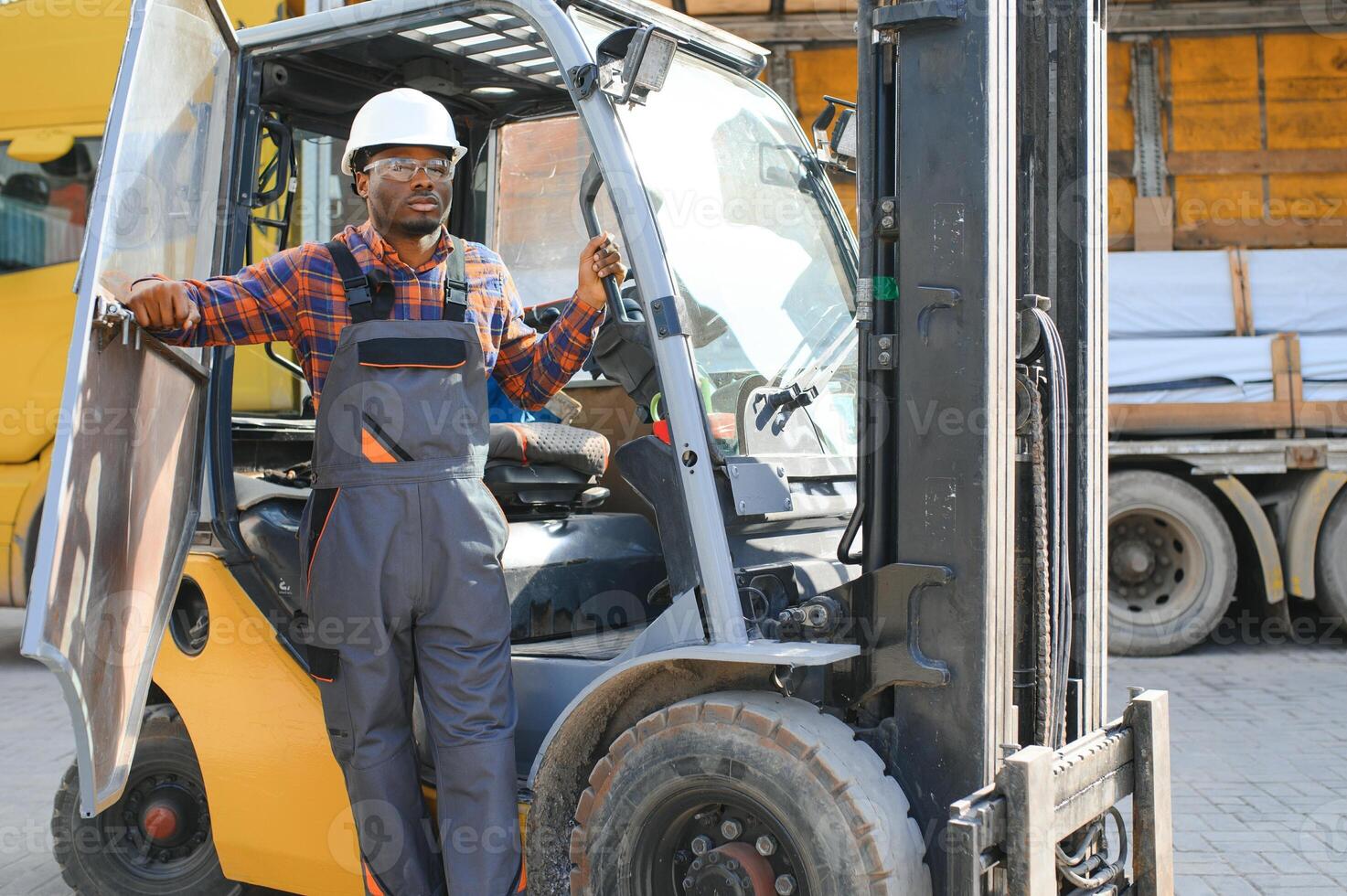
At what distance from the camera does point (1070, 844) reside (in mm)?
3004

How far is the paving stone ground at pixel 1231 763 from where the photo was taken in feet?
14.4

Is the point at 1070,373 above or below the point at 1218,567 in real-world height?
above

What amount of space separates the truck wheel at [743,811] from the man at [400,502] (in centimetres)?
29

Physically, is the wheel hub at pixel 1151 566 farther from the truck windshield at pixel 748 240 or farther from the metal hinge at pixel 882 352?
the metal hinge at pixel 882 352

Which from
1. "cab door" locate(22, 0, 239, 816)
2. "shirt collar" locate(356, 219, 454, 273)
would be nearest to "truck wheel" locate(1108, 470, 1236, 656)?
"shirt collar" locate(356, 219, 454, 273)

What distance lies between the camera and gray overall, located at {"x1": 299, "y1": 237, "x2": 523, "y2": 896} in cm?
292

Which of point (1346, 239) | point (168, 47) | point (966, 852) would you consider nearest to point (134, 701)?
point (168, 47)

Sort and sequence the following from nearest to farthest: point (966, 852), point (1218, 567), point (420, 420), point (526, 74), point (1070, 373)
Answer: point (966, 852) → point (420, 420) → point (1070, 373) → point (526, 74) → point (1218, 567)

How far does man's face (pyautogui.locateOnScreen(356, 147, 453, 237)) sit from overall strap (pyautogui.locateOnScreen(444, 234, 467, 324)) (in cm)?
11

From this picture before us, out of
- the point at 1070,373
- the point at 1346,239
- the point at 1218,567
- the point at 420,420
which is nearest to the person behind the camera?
the point at 420,420

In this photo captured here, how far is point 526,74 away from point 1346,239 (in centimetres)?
661

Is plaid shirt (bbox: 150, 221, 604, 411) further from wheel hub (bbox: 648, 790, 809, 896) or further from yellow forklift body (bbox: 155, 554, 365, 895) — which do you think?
wheel hub (bbox: 648, 790, 809, 896)

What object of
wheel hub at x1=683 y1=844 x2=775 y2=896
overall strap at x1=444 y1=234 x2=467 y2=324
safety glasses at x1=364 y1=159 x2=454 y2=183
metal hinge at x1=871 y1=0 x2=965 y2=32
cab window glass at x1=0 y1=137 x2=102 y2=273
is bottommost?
wheel hub at x1=683 y1=844 x2=775 y2=896

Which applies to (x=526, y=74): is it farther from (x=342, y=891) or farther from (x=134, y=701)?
(x=342, y=891)
